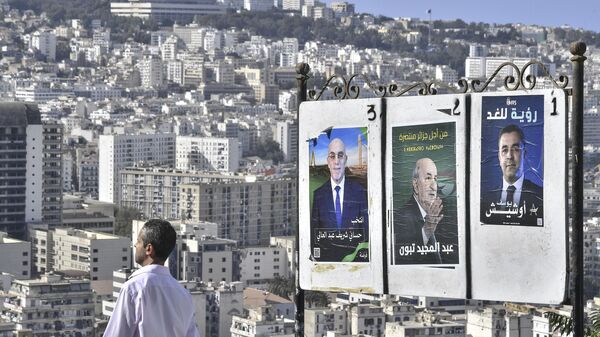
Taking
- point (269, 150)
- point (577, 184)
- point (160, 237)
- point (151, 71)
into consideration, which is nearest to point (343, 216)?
point (577, 184)

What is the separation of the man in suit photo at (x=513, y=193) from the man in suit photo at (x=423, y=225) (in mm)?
103

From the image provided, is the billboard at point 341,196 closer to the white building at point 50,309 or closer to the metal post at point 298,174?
the metal post at point 298,174

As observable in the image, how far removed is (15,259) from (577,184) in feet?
95.2

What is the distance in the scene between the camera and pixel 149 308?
363 cm

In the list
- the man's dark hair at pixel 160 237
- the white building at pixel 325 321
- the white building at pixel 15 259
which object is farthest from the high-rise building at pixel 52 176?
the man's dark hair at pixel 160 237

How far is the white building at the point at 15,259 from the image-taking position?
32406 millimetres

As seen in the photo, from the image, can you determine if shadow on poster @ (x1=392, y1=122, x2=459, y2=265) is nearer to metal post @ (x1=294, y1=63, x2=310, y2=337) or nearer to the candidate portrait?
the candidate portrait

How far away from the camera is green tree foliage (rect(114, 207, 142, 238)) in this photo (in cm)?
3891

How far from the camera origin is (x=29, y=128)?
131 feet

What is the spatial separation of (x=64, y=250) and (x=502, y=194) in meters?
30.7

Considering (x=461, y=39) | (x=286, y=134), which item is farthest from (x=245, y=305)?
(x=461, y=39)

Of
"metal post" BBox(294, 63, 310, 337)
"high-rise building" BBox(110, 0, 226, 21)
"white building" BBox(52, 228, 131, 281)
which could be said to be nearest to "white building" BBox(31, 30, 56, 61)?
"high-rise building" BBox(110, 0, 226, 21)

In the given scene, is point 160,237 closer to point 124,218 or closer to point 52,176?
point 52,176

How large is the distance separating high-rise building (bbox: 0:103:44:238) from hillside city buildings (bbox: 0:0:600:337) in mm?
36
